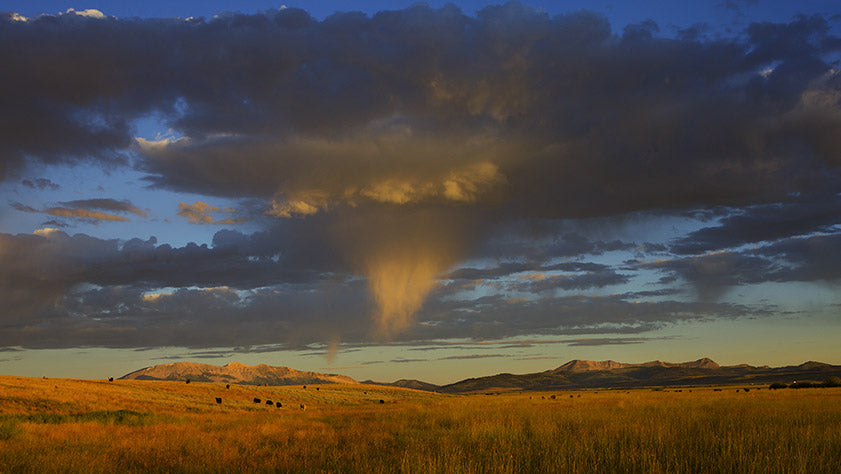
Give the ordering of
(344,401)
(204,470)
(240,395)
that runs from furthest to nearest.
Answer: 1. (344,401)
2. (240,395)
3. (204,470)

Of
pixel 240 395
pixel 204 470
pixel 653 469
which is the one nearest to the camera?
pixel 653 469

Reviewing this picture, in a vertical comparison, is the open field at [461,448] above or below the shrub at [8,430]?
above

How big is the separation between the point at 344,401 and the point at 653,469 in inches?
2566

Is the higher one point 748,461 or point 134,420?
point 748,461

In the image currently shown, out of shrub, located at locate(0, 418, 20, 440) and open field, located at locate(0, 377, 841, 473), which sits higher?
open field, located at locate(0, 377, 841, 473)

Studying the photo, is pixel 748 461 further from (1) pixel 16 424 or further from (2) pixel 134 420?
(2) pixel 134 420

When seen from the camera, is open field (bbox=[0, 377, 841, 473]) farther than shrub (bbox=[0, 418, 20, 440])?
No

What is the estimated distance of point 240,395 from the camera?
202 ft

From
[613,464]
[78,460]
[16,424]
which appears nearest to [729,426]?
[613,464]

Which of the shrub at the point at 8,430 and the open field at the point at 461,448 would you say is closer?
the open field at the point at 461,448

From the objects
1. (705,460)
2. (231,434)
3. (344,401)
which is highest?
(705,460)

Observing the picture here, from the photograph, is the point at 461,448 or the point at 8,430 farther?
the point at 8,430

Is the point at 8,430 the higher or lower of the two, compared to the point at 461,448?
lower

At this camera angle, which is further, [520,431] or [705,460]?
[520,431]
